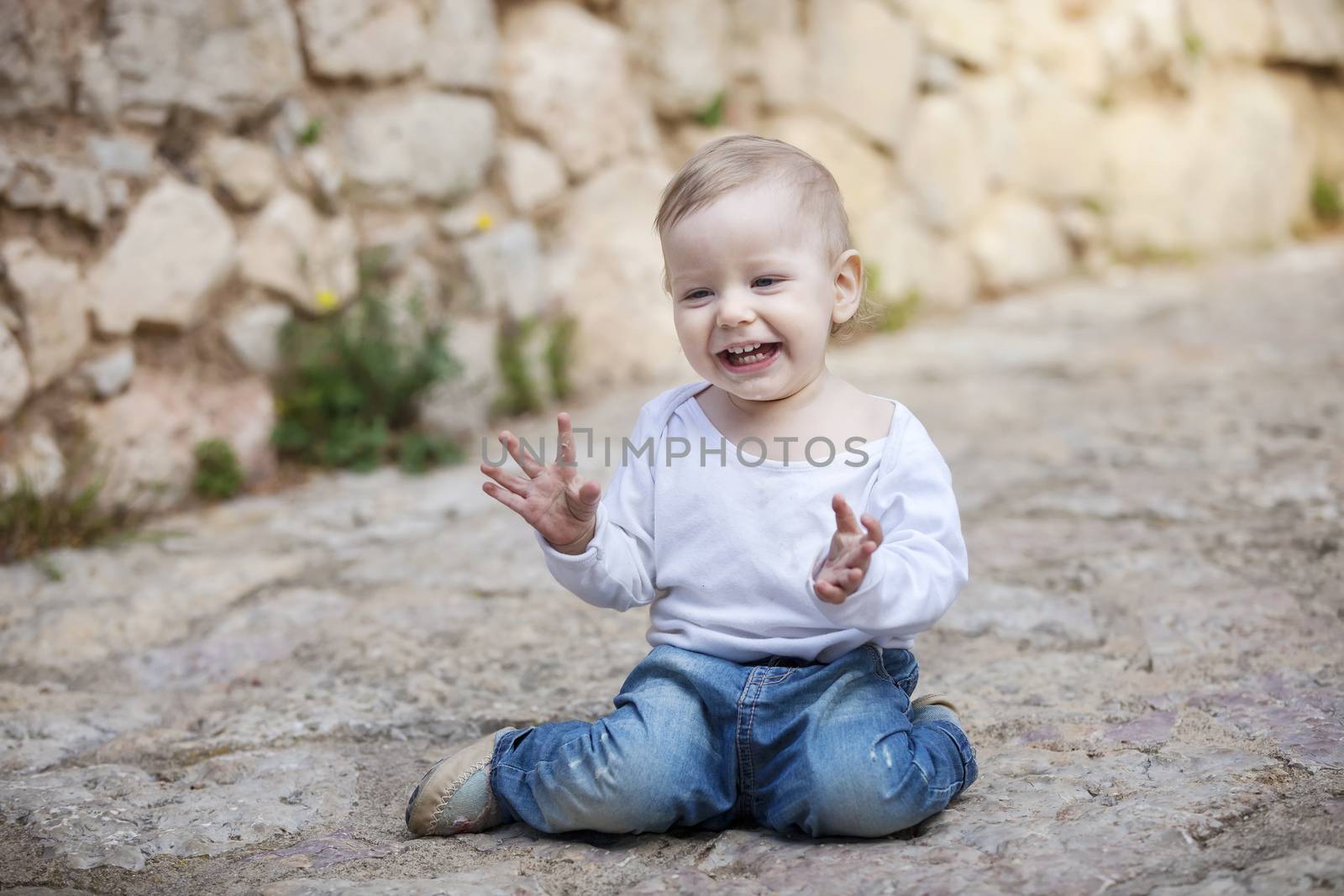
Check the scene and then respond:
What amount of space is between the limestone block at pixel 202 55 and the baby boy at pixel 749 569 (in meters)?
1.84

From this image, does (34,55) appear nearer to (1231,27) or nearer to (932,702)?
(932,702)

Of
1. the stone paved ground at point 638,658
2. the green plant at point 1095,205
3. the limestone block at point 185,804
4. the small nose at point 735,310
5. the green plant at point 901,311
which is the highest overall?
the green plant at point 1095,205

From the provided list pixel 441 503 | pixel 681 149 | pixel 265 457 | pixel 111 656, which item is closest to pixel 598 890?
pixel 111 656

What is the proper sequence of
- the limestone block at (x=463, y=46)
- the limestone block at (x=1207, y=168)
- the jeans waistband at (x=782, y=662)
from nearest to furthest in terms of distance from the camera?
the jeans waistband at (x=782, y=662), the limestone block at (x=463, y=46), the limestone block at (x=1207, y=168)

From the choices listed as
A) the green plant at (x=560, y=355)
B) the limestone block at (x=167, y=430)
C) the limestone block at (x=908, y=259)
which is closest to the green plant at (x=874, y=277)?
the limestone block at (x=908, y=259)

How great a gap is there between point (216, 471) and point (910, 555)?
2.07 m

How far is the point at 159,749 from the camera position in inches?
67.7

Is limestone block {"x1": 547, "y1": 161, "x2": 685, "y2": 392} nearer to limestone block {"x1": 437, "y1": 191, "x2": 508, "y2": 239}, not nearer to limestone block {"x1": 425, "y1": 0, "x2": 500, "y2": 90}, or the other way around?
limestone block {"x1": 437, "y1": 191, "x2": 508, "y2": 239}

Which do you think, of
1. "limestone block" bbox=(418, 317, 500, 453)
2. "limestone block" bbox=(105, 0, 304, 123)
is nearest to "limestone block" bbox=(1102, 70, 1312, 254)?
"limestone block" bbox=(418, 317, 500, 453)

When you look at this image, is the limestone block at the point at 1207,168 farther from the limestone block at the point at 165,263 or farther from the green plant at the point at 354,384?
the limestone block at the point at 165,263

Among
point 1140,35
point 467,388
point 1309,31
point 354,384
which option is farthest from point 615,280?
point 1309,31

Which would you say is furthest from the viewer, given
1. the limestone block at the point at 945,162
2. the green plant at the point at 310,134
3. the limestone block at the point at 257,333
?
the limestone block at the point at 945,162

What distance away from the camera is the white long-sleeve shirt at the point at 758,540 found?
1.46 metres

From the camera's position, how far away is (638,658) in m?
1.99
